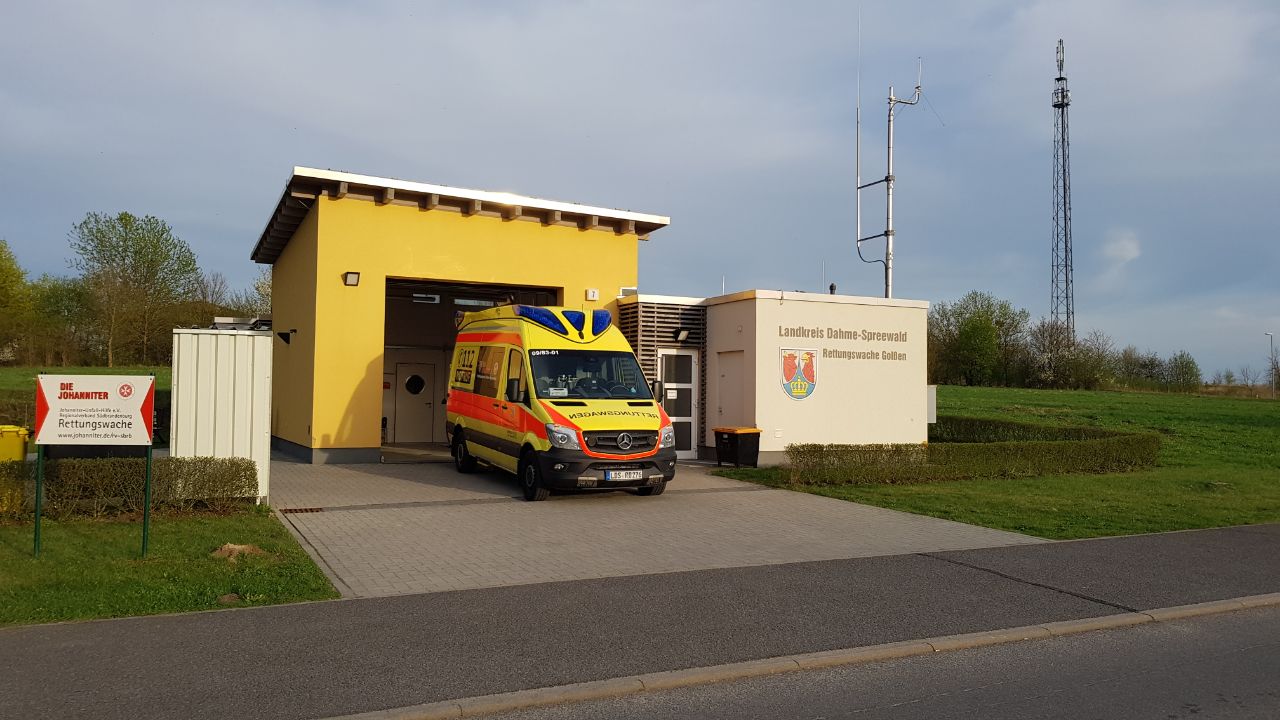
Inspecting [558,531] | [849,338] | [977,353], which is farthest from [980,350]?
[558,531]

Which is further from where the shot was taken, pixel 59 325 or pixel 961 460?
pixel 59 325

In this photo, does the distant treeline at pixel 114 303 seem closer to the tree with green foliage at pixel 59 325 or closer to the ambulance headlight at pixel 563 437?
the tree with green foliage at pixel 59 325

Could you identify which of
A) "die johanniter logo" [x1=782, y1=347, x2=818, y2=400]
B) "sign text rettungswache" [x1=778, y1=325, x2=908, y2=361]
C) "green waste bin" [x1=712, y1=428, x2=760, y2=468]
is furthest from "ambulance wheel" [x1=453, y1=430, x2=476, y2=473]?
"sign text rettungswache" [x1=778, y1=325, x2=908, y2=361]

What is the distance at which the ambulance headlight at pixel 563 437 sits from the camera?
12312 millimetres

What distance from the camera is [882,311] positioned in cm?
1912

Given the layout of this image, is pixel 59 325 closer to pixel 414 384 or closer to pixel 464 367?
pixel 414 384

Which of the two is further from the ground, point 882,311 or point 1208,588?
point 882,311

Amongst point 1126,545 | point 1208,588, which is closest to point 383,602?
point 1208,588

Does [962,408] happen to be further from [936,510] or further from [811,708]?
[811,708]

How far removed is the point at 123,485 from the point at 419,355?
11798 millimetres

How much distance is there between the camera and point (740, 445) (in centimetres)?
1722

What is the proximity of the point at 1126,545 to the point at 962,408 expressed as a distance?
31.2 metres

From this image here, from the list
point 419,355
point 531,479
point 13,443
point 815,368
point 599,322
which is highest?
point 599,322

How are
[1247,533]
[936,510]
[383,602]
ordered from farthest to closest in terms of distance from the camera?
[936,510] → [1247,533] → [383,602]
